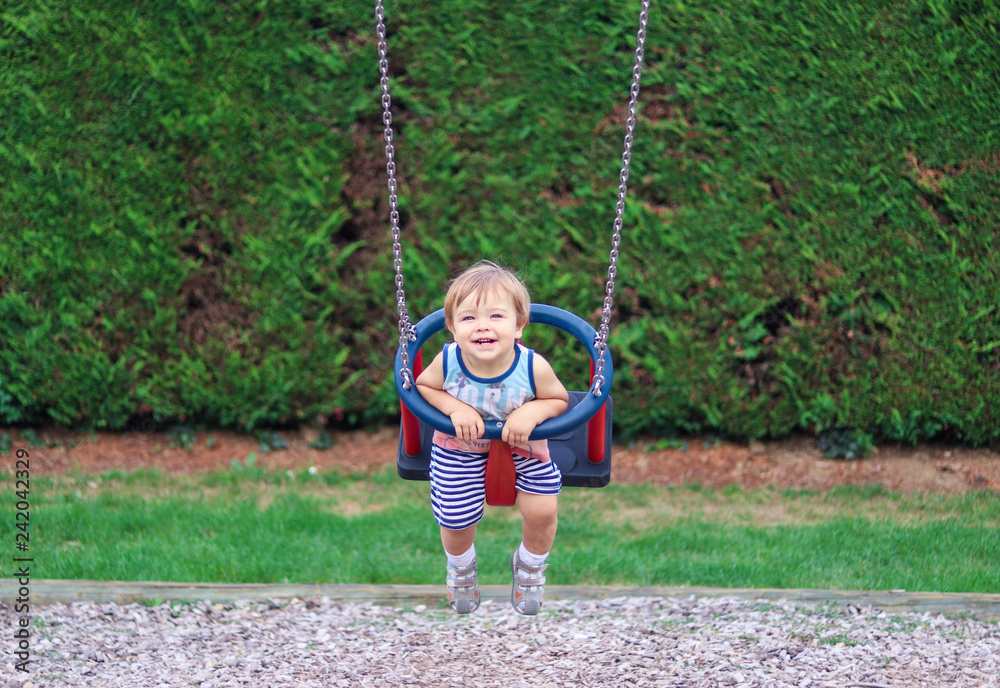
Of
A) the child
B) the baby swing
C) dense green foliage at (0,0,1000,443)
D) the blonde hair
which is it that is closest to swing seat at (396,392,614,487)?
the baby swing

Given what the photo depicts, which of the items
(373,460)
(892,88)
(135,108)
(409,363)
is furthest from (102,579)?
(892,88)

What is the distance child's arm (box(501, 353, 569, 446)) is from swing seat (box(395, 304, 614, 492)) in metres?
0.03

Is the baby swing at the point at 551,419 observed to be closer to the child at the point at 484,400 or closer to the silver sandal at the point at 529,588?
the child at the point at 484,400

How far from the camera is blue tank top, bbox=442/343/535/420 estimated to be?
2.81m

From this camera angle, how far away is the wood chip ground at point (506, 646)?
348 cm

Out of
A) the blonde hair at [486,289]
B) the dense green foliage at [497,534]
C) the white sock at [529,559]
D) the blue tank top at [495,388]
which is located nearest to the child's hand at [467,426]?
the blue tank top at [495,388]

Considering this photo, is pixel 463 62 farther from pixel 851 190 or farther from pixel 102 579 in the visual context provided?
pixel 102 579

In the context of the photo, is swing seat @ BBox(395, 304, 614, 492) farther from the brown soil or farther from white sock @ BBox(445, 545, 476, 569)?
the brown soil

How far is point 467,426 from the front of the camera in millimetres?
2680

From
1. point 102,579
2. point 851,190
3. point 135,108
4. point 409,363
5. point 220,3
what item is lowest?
point 102,579

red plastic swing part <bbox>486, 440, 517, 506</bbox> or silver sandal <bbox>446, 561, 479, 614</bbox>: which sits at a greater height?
red plastic swing part <bbox>486, 440, 517, 506</bbox>

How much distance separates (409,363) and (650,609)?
6.10 ft

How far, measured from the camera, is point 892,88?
Result: 5.42m

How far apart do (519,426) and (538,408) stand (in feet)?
0.38
